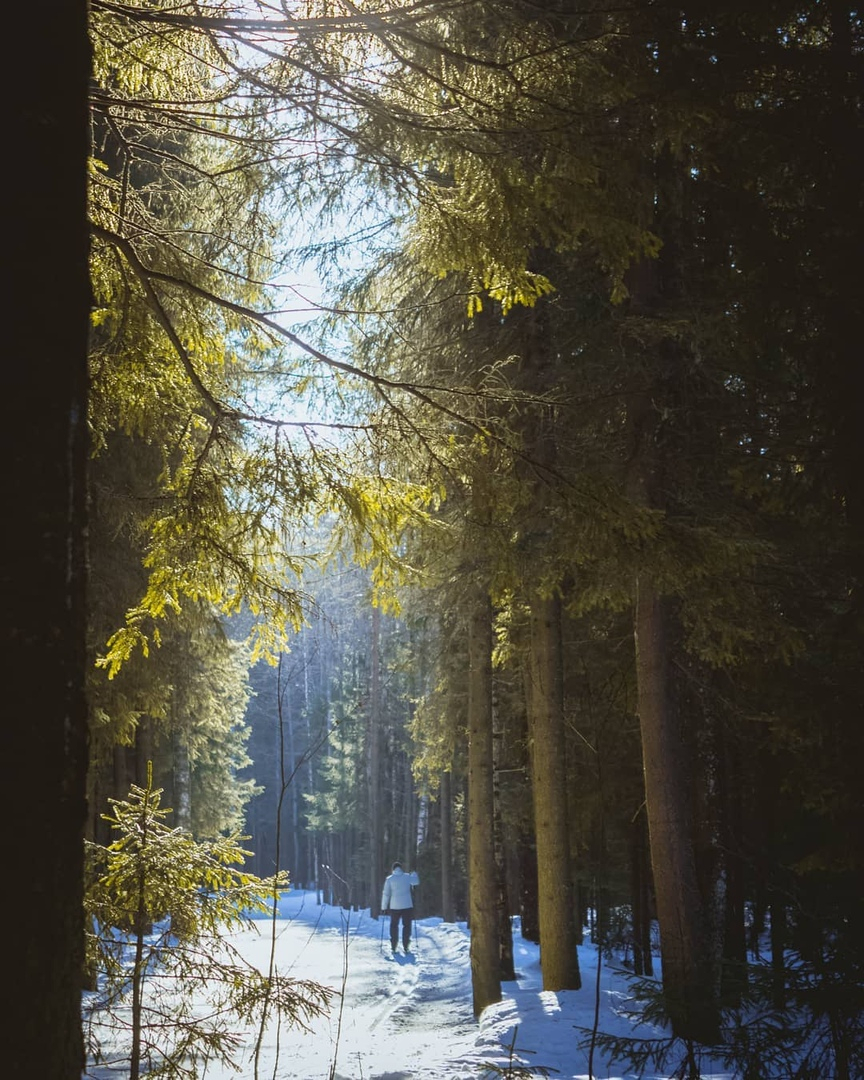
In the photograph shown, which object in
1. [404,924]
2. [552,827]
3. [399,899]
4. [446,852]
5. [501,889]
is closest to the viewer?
[552,827]

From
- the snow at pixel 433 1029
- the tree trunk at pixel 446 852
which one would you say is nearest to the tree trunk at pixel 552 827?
the snow at pixel 433 1029

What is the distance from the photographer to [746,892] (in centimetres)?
1438

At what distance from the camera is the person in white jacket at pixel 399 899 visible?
18.5 m

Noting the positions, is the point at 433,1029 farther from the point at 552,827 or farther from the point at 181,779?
the point at 181,779

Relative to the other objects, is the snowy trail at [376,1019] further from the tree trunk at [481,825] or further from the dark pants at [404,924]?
the tree trunk at [481,825]

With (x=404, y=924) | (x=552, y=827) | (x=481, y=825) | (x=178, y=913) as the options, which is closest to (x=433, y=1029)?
(x=481, y=825)

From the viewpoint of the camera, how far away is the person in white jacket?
18.5 meters

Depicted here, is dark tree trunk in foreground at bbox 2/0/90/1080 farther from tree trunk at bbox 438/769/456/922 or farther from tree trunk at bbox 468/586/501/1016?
tree trunk at bbox 438/769/456/922

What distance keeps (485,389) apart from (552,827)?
20.0 ft

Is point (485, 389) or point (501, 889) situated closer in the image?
point (485, 389)

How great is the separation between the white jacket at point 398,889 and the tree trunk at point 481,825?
746 centimetres

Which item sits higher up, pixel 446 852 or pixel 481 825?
pixel 481 825

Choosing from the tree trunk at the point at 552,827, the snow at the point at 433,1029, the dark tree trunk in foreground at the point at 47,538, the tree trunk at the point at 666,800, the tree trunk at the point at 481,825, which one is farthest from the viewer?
the tree trunk at the point at 481,825

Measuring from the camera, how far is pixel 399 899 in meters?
18.9
